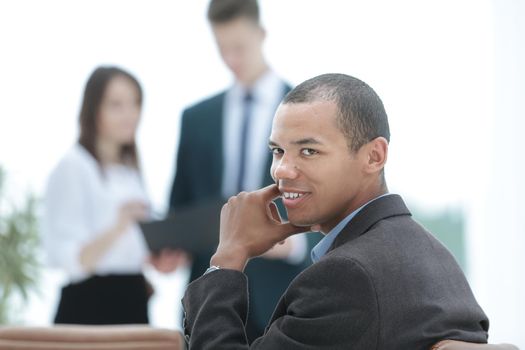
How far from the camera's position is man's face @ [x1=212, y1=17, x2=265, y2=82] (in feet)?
12.9

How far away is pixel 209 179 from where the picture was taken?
12.8 ft

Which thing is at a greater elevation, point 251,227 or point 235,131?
point 251,227

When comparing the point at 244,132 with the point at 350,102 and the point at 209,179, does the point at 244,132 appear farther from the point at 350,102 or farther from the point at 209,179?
the point at 350,102

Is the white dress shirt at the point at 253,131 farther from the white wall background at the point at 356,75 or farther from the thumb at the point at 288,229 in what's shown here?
the thumb at the point at 288,229

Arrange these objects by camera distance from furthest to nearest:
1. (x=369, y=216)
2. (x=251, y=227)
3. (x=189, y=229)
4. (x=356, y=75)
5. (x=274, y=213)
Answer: (x=356, y=75) → (x=189, y=229) → (x=274, y=213) → (x=251, y=227) → (x=369, y=216)

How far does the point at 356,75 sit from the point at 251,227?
3475 mm

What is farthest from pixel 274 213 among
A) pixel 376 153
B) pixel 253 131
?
pixel 253 131

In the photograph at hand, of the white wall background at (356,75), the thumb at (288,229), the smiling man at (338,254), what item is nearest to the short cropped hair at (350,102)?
the smiling man at (338,254)

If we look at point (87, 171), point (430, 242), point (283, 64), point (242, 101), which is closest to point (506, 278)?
point (283, 64)

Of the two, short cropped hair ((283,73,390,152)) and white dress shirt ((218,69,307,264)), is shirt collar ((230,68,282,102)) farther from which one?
short cropped hair ((283,73,390,152))

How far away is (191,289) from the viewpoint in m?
1.72

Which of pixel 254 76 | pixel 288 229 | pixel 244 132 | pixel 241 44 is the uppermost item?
pixel 241 44

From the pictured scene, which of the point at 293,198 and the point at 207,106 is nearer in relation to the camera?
the point at 293,198

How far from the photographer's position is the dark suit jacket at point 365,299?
1489mm
